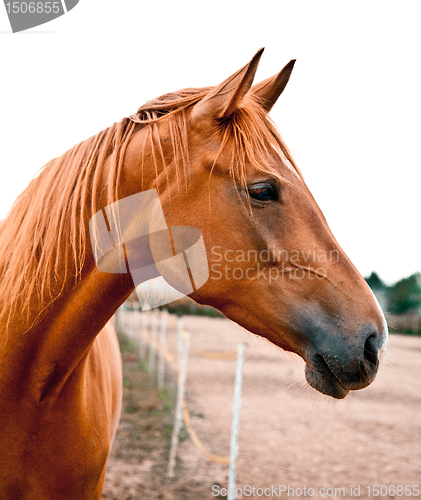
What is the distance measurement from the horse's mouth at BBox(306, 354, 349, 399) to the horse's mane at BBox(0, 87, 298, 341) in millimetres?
735

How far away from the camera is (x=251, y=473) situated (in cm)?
502

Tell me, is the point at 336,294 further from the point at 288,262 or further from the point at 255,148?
the point at 255,148

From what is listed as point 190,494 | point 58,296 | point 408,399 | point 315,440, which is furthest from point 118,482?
point 408,399

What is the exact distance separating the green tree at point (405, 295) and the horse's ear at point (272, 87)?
101 feet

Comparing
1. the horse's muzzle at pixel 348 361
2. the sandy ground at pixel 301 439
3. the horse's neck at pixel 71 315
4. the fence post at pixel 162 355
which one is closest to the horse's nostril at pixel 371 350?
the horse's muzzle at pixel 348 361

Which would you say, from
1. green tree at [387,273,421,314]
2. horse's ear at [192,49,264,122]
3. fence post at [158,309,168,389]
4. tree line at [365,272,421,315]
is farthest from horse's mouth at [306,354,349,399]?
green tree at [387,273,421,314]

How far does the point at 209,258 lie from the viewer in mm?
1464

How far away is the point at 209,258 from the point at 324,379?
2.04 ft

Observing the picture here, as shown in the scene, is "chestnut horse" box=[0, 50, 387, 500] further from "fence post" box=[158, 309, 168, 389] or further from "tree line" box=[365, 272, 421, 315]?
"tree line" box=[365, 272, 421, 315]

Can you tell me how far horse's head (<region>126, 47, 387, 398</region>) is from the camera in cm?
137

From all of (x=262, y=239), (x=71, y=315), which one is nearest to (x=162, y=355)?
(x=71, y=315)

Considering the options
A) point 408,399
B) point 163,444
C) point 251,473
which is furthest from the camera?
point 408,399

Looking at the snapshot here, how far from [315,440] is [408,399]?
4.93 meters

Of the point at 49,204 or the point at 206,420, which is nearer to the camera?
the point at 49,204
